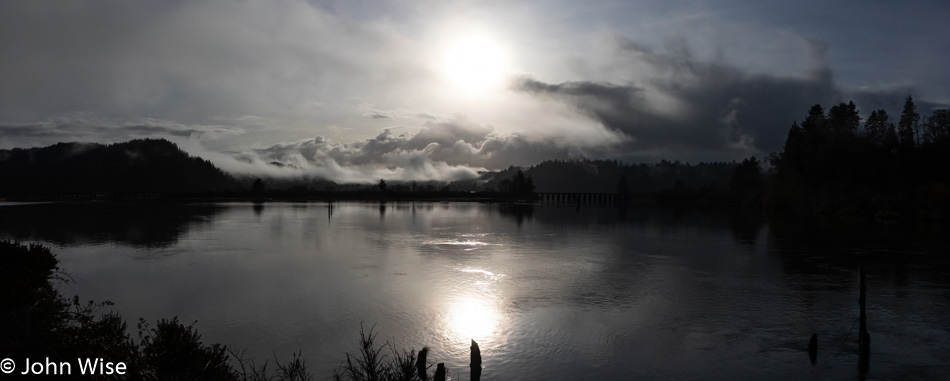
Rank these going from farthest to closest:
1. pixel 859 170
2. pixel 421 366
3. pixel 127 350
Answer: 1. pixel 859 170
2. pixel 421 366
3. pixel 127 350

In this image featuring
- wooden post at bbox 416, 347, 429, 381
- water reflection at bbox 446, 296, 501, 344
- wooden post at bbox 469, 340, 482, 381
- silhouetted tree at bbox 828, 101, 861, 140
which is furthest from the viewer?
silhouetted tree at bbox 828, 101, 861, 140

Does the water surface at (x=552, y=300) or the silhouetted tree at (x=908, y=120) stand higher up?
the silhouetted tree at (x=908, y=120)

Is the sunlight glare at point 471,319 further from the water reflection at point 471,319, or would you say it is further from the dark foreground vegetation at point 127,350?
the dark foreground vegetation at point 127,350

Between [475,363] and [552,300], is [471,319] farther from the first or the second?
[475,363]

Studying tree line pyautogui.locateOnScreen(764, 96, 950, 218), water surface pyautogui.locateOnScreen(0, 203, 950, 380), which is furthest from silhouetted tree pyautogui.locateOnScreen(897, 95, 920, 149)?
water surface pyautogui.locateOnScreen(0, 203, 950, 380)

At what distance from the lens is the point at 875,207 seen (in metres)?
81.1

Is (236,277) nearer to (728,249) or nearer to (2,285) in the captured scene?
(2,285)

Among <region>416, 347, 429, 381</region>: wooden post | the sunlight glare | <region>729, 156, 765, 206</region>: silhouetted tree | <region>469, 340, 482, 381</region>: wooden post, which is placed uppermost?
<region>729, 156, 765, 206</region>: silhouetted tree

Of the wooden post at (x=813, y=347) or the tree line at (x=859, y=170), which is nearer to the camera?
the wooden post at (x=813, y=347)

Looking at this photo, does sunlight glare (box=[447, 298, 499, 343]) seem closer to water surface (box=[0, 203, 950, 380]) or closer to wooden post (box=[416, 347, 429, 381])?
water surface (box=[0, 203, 950, 380])

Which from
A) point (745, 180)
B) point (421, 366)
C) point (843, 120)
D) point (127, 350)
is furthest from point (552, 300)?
point (745, 180)

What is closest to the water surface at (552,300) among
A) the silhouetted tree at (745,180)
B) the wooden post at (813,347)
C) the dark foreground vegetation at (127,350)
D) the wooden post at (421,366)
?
the wooden post at (813,347)

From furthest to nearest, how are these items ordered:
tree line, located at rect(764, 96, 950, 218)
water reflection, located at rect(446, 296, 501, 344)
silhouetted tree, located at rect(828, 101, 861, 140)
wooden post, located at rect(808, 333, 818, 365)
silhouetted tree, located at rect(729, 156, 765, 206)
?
silhouetted tree, located at rect(729, 156, 765, 206), silhouetted tree, located at rect(828, 101, 861, 140), tree line, located at rect(764, 96, 950, 218), water reflection, located at rect(446, 296, 501, 344), wooden post, located at rect(808, 333, 818, 365)

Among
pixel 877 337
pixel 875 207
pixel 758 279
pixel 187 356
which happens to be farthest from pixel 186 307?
pixel 875 207
